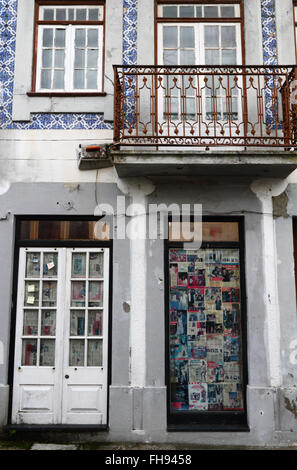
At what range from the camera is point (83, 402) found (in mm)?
5992

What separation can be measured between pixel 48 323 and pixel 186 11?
17.9ft

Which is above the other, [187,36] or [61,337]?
[187,36]

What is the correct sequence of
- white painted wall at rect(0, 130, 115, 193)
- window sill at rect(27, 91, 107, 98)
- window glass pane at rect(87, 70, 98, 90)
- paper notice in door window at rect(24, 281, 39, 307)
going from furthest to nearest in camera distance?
window glass pane at rect(87, 70, 98, 90) → window sill at rect(27, 91, 107, 98) → white painted wall at rect(0, 130, 115, 193) → paper notice in door window at rect(24, 281, 39, 307)

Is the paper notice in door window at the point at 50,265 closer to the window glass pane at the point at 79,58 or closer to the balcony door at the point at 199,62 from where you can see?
the balcony door at the point at 199,62

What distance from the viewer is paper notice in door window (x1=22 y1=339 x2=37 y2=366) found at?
6102 millimetres

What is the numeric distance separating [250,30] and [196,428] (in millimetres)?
6061

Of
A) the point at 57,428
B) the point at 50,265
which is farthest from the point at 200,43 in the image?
the point at 57,428

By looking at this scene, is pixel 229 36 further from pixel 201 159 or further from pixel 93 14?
pixel 201 159

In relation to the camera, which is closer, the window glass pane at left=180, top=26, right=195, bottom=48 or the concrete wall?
the concrete wall

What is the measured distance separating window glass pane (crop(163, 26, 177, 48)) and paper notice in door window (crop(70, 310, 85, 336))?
448cm

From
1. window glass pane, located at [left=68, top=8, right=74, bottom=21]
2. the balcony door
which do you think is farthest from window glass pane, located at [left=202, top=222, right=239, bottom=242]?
window glass pane, located at [left=68, top=8, right=74, bottom=21]

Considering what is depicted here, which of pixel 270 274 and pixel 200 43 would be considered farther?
pixel 200 43

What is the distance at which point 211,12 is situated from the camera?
6.90 meters

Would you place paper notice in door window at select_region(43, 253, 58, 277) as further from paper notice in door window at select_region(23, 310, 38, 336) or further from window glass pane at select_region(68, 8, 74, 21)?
window glass pane at select_region(68, 8, 74, 21)
